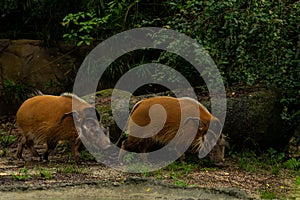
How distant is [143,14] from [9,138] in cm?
324

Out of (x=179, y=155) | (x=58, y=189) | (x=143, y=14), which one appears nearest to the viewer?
(x=58, y=189)

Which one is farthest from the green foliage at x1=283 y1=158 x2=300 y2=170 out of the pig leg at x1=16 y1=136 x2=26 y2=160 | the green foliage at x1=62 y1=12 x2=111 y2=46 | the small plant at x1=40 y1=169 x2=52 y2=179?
the green foliage at x1=62 y1=12 x2=111 y2=46

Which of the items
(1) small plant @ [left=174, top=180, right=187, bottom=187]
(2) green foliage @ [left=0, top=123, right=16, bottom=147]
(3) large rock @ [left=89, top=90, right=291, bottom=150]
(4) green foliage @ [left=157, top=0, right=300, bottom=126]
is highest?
(4) green foliage @ [left=157, top=0, right=300, bottom=126]

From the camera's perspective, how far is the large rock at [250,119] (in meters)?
8.19

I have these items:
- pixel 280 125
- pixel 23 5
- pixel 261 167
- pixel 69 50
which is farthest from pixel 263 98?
pixel 23 5

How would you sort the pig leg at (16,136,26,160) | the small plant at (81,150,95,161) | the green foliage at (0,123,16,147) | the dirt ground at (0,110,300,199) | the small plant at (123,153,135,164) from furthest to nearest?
the green foliage at (0,123,16,147)
the pig leg at (16,136,26,160)
the small plant at (81,150,95,161)
the small plant at (123,153,135,164)
the dirt ground at (0,110,300,199)

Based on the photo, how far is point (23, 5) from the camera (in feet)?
40.5

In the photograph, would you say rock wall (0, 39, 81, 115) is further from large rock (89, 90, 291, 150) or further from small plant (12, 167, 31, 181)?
small plant (12, 167, 31, 181)

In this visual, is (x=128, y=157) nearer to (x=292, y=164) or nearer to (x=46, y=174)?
(x=46, y=174)

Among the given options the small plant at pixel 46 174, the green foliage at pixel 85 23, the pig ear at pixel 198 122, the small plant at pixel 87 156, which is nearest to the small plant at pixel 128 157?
the small plant at pixel 87 156

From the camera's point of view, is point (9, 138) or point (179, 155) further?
point (9, 138)

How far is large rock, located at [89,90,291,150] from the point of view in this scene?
8188mm

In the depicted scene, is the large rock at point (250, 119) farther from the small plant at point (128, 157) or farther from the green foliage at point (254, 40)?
the small plant at point (128, 157)

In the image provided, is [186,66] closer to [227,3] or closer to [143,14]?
[227,3]
